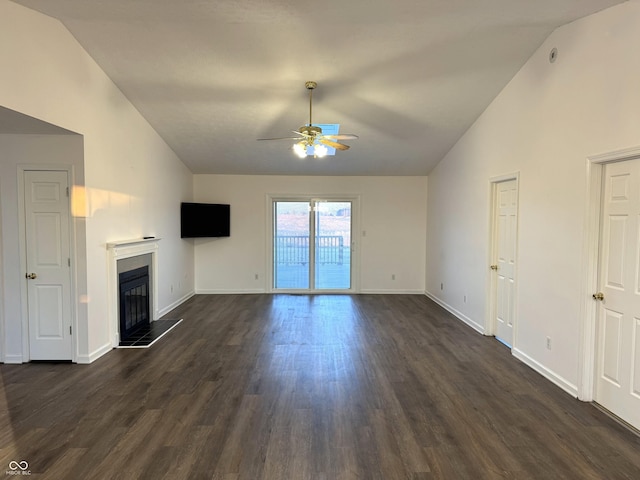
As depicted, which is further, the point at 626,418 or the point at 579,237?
the point at 579,237

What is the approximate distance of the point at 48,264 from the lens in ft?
12.4

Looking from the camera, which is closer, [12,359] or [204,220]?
[12,359]

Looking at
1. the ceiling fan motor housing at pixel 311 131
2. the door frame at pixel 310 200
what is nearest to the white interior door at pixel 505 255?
the ceiling fan motor housing at pixel 311 131

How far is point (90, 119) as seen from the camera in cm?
381

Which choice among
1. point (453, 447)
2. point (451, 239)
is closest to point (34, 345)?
point (453, 447)

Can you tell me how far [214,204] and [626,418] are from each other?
671cm

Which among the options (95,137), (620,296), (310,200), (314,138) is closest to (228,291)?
(310,200)

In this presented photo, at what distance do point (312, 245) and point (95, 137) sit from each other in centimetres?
452

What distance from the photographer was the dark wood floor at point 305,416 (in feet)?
7.30

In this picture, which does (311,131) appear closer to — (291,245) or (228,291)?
(291,245)

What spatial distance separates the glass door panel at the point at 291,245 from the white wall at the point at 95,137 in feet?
7.51

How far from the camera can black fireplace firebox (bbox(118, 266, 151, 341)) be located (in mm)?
4482

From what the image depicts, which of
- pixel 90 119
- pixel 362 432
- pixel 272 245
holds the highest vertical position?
pixel 90 119

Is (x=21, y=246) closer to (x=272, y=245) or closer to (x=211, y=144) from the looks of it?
(x=211, y=144)
